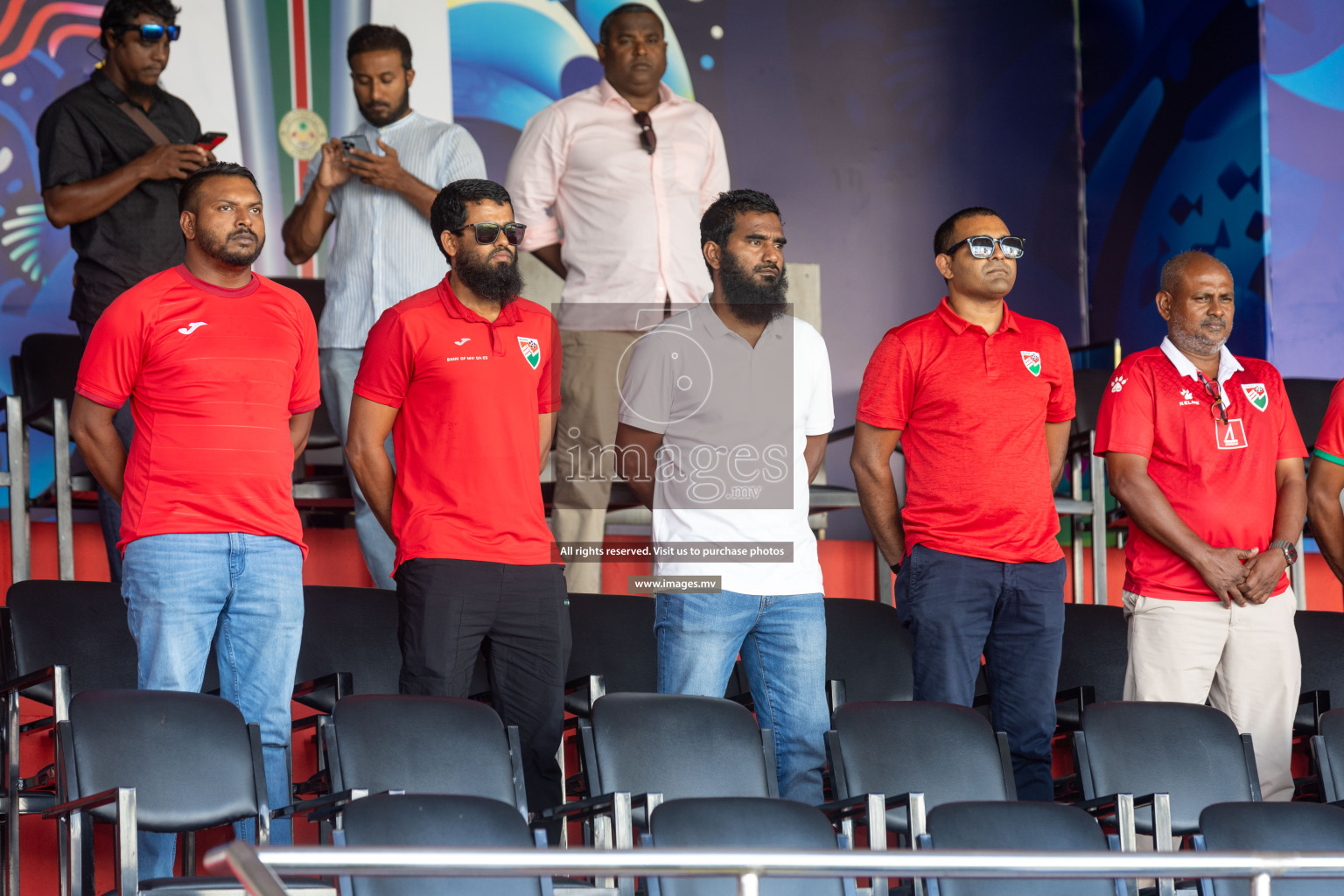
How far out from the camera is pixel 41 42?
5664 millimetres

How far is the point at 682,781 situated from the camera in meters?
3.22

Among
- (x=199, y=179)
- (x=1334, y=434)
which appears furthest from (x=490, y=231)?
(x=1334, y=434)

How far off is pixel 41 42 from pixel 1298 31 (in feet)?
16.1

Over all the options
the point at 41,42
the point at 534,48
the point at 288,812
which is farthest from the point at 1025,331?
the point at 41,42

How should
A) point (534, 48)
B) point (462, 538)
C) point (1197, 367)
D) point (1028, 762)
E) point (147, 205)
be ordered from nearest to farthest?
point (462, 538), point (1028, 762), point (1197, 367), point (147, 205), point (534, 48)

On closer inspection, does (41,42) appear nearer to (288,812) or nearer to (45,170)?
(45,170)

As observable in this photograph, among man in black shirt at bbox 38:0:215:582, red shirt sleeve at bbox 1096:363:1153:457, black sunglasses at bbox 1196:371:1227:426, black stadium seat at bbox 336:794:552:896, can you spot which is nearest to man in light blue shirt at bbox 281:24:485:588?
man in black shirt at bbox 38:0:215:582

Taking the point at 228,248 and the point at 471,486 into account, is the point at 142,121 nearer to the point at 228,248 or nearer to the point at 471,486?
the point at 228,248

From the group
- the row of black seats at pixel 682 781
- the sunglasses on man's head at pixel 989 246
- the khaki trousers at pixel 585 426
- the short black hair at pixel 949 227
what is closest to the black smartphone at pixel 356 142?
the khaki trousers at pixel 585 426

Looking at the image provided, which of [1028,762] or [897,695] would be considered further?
[897,695]

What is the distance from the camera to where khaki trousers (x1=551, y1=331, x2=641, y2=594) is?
4098 millimetres

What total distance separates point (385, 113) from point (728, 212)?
4.61 feet

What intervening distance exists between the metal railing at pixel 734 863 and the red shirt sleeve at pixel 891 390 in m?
1.68

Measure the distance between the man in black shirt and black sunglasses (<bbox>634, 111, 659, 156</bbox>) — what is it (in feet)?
4.19
